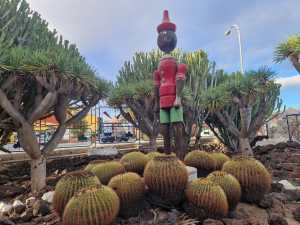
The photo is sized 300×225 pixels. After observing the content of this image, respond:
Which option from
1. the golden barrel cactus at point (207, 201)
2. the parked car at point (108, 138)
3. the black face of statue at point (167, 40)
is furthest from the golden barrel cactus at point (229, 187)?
the parked car at point (108, 138)

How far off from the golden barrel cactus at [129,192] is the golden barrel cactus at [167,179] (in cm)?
13

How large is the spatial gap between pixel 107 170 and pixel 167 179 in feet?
2.89

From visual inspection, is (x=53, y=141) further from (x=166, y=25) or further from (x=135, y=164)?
(x=166, y=25)

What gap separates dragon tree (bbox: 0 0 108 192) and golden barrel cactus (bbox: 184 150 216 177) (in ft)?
9.17

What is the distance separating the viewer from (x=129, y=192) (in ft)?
8.62

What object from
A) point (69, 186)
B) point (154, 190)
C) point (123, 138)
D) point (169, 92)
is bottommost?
point (154, 190)

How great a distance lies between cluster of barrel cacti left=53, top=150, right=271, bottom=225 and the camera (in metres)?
2.14

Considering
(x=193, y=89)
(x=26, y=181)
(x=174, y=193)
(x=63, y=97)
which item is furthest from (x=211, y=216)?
(x=193, y=89)

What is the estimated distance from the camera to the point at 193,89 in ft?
31.1

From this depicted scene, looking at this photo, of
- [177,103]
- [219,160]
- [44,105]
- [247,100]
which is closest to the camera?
[219,160]

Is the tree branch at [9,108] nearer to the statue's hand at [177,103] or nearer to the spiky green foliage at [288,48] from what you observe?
the statue's hand at [177,103]

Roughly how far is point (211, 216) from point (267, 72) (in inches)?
228

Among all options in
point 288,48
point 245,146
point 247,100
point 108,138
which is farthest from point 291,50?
point 108,138

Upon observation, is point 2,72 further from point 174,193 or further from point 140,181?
point 174,193
